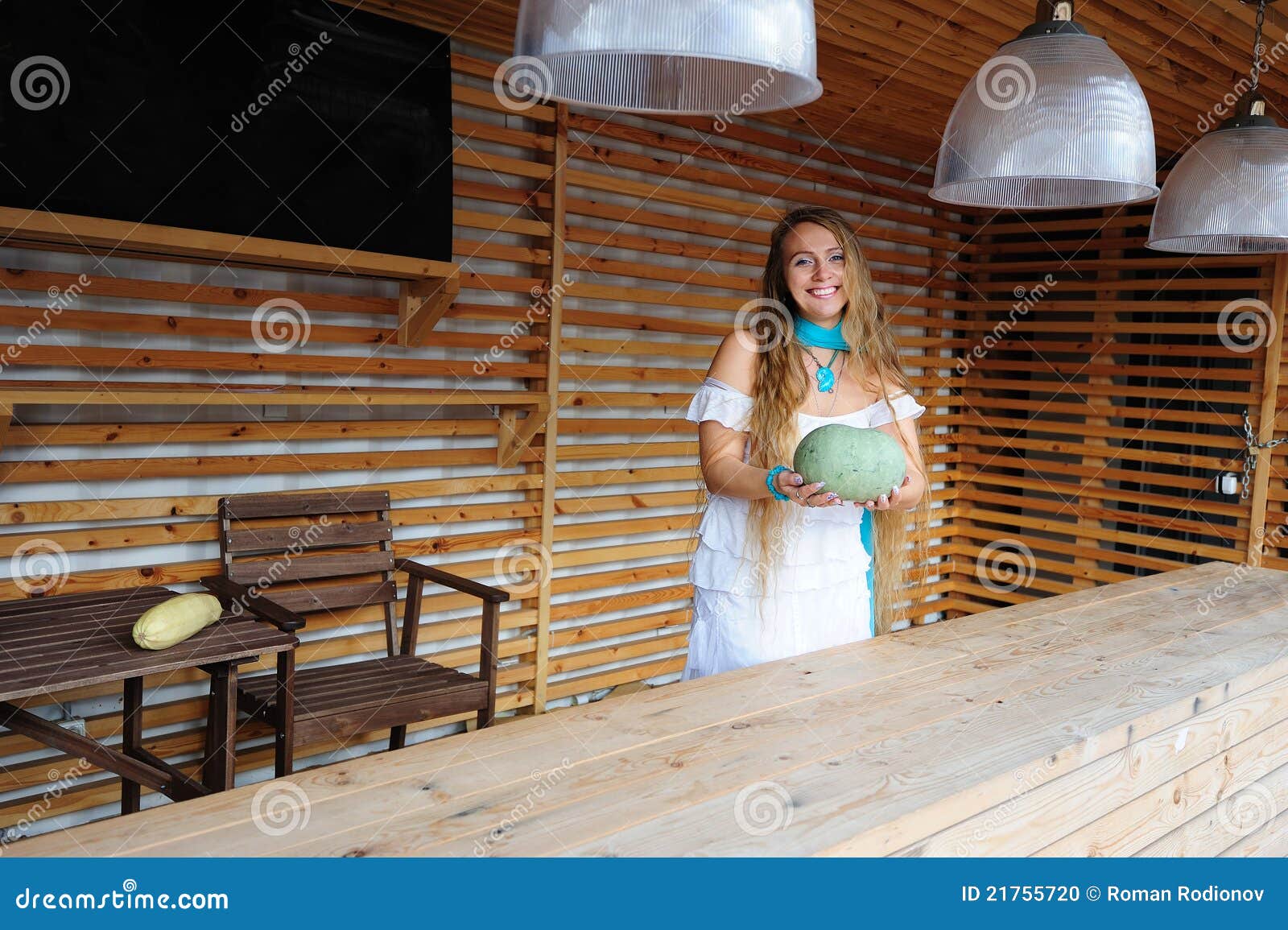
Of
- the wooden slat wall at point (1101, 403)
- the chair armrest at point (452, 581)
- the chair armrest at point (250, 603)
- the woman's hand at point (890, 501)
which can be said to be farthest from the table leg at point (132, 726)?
the wooden slat wall at point (1101, 403)

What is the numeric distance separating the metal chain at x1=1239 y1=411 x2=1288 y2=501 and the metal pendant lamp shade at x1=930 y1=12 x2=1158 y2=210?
4455 millimetres

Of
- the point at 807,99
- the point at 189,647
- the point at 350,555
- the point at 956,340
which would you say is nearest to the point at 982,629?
the point at 807,99

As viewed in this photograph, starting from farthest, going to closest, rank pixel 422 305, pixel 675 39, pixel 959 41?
pixel 959 41, pixel 422 305, pixel 675 39

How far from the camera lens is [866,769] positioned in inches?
57.2

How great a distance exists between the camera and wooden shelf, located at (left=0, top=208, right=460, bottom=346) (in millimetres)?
2787

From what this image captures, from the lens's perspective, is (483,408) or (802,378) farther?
(483,408)

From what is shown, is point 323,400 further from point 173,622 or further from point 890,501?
point 890,501

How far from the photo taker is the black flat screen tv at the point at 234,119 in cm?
276

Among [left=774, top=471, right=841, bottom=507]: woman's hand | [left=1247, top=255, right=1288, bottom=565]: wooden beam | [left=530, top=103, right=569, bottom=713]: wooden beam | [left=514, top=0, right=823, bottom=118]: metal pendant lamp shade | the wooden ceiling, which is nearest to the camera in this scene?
[left=514, top=0, right=823, bottom=118]: metal pendant lamp shade

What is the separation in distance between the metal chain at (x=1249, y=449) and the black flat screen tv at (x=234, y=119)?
455 cm

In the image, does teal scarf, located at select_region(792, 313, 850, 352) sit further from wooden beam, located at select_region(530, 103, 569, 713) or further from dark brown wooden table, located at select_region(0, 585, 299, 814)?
wooden beam, located at select_region(530, 103, 569, 713)

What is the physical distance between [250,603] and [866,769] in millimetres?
2316

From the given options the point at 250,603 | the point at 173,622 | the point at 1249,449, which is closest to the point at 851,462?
the point at 173,622

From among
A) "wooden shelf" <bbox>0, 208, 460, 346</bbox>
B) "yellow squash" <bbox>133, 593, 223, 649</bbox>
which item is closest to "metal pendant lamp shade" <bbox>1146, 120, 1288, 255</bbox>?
"wooden shelf" <bbox>0, 208, 460, 346</bbox>
